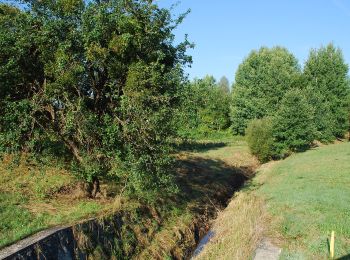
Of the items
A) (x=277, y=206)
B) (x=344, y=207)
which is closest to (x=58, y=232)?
(x=277, y=206)

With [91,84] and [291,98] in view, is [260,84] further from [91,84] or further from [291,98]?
[91,84]

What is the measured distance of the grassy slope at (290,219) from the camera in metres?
13.4

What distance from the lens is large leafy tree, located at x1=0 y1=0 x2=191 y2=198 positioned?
1444 centimetres

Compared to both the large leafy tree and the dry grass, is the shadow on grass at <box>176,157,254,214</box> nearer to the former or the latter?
the dry grass

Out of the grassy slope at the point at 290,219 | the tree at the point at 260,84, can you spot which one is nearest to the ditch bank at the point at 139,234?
the grassy slope at the point at 290,219

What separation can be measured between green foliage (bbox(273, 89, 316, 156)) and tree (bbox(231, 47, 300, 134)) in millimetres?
11175

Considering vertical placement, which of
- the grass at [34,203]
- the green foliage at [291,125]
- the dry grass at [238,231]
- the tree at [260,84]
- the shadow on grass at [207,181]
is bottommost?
the dry grass at [238,231]

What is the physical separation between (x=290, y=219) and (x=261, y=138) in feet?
83.3

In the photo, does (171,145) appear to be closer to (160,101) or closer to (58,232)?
(160,101)

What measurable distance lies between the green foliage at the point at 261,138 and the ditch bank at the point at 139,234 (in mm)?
17192

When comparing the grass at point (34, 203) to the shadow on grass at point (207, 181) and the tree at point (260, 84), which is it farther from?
the tree at point (260, 84)

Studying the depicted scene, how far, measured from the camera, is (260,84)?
5981 cm

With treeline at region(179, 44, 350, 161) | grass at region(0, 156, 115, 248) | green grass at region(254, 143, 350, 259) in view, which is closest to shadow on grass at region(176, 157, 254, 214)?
green grass at region(254, 143, 350, 259)

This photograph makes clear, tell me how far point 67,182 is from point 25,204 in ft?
10.4
